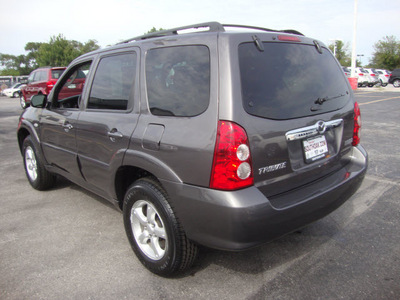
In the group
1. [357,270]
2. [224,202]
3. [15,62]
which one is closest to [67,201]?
[224,202]

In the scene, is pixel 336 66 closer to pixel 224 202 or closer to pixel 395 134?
pixel 224 202

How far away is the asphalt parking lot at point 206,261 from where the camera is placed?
7.84ft

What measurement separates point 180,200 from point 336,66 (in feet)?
5.99

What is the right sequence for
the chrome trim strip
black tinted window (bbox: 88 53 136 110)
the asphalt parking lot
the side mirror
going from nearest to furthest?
the chrome trim strip < the asphalt parking lot < black tinted window (bbox: 88 53 136 110) < the side mirror

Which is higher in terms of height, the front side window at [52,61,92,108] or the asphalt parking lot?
the front side window at [52,61,92,108]

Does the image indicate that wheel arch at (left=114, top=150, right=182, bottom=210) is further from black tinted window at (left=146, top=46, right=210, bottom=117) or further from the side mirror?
the side mirror

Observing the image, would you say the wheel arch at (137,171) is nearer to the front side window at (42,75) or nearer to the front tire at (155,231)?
the front tire at (155,231)

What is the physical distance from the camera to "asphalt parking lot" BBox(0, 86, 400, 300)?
2.39 metres

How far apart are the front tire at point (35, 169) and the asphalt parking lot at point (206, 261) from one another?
1.40 feet

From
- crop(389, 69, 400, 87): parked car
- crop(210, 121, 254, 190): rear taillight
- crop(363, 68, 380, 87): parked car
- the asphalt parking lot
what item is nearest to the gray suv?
crop(210, 121, 254, 190): rear taillight

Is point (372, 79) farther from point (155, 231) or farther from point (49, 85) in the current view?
point (155, 231)

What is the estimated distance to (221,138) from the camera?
2.06 meters

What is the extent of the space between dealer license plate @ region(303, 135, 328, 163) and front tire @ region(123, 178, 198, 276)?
104 centimetres

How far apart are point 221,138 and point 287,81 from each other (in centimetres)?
69
